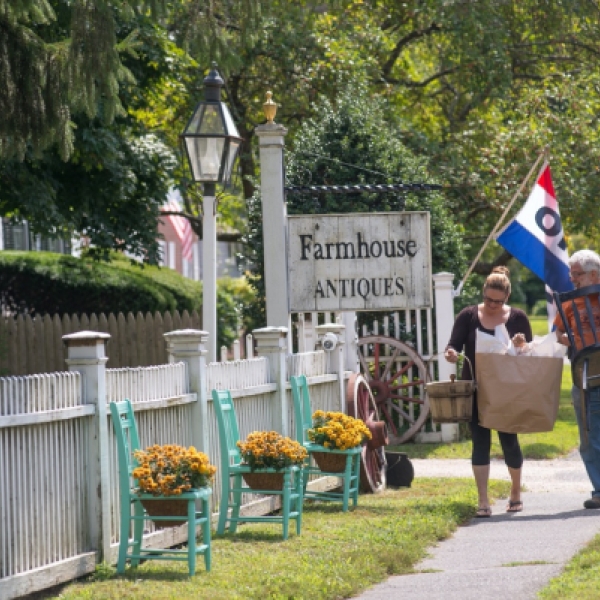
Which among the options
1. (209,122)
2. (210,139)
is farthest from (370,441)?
(209,122)

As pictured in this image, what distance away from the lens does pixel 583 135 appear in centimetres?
2289

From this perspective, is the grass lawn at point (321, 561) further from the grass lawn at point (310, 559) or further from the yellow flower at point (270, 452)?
the yellow flower at point (270, 452)

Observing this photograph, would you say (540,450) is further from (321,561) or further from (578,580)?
(578,580)

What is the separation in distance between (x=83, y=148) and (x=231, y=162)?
7.03m

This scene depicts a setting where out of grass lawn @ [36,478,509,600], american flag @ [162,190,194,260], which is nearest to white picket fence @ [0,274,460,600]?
grass lawn @ [36,478,509,600]

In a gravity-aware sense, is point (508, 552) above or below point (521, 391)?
below

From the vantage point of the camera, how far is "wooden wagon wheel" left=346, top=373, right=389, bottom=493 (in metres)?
11.2

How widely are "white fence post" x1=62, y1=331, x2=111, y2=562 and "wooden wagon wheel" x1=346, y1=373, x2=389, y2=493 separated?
12.6ft

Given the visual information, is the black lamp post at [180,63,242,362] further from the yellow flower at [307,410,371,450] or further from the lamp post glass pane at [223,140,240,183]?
the yellow flower at [307,410,371,450]

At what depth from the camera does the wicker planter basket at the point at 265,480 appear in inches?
336

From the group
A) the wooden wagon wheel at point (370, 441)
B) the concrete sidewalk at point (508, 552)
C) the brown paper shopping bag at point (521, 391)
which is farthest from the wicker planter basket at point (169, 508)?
the wooden wagon wheel at point (370, 441)

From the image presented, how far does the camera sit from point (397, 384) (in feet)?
54.6

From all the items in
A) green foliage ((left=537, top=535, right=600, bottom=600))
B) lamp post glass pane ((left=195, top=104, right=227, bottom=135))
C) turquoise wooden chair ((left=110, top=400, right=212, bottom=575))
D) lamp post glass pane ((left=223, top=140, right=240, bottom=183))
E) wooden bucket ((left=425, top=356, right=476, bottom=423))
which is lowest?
green foliage ((left=537, top=535, right=600, bottom=600))

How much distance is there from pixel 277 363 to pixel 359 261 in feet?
4.32
